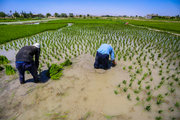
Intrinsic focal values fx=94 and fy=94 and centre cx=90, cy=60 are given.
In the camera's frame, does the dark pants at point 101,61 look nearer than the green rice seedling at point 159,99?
No

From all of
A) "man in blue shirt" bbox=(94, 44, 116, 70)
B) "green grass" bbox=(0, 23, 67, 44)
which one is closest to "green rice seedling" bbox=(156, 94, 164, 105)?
"man in blue shirt" bbox=(94, 44, 116, 70)

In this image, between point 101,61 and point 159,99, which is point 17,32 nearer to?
point 101,61

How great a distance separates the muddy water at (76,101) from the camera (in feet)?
6.55

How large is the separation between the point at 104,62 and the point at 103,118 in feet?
6.55

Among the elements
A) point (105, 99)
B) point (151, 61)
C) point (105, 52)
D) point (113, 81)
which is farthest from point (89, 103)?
point (151, 61)

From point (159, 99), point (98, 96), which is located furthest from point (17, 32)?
point (159, 99)

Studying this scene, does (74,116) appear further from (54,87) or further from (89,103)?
(54,87)

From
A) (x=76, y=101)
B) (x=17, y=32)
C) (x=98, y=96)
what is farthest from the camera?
(x=17, y=32)

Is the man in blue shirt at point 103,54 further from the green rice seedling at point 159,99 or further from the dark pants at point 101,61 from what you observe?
the green rice seedling at point 159,99

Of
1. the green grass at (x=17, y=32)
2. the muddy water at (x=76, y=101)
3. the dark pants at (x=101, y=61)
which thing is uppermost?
the green grass at (x=17, y=32)

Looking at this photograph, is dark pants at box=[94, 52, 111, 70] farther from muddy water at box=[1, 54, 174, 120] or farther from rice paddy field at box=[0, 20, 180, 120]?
muddy water at box=[1, 54, 174, 120]

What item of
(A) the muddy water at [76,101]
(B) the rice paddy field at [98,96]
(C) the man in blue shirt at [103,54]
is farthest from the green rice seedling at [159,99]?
(C) the man in blue shirt at [103,54]

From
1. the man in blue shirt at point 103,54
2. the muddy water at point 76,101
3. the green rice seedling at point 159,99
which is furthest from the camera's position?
the man in blue shirt at point 103,54

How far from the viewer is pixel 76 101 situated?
2.34 m
